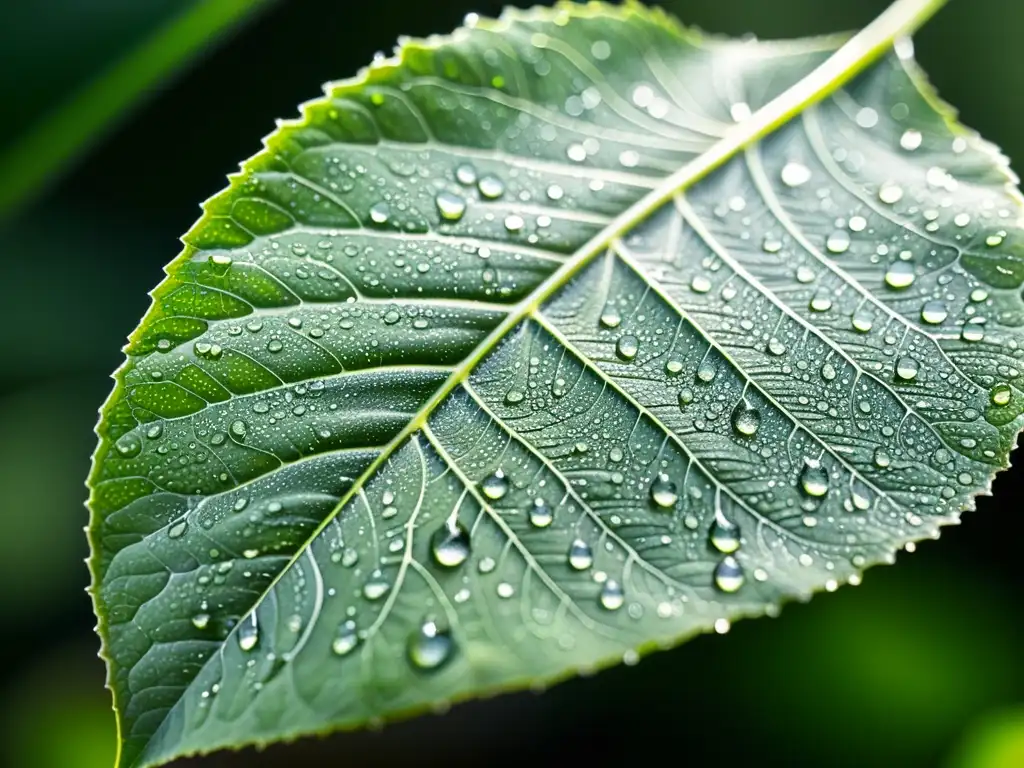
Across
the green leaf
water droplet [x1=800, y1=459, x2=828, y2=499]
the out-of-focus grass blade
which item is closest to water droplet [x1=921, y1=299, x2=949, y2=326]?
the green leaf

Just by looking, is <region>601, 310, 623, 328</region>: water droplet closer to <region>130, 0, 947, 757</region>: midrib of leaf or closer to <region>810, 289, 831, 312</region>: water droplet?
<region>130, 0, 947, 757</region>: midrib of leaf

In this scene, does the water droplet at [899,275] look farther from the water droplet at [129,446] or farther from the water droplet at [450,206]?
the water droplet at [129,446]

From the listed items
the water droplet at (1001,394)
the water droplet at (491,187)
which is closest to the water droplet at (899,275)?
the water droplet at (1001,394)

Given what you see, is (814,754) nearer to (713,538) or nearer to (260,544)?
(713,538)

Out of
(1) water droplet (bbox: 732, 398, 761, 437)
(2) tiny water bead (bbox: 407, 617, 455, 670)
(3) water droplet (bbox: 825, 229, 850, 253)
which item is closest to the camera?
(2) tiny water bead (bbox: 407, 617, 455, 670)

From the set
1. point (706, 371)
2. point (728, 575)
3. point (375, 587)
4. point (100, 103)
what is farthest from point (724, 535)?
point (100, 103)
